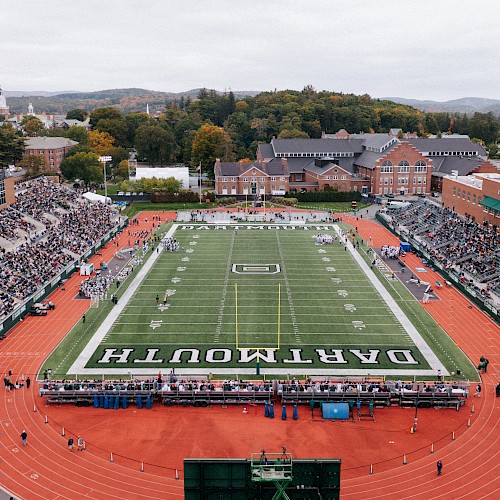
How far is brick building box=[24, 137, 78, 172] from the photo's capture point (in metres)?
101

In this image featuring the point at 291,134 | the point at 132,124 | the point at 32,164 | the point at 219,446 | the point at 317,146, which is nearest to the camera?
the point at 219,446

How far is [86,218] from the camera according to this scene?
207 ft

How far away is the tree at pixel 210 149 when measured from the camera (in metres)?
99.4

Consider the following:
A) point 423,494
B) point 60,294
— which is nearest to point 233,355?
point 423,494

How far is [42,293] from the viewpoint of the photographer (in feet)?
133

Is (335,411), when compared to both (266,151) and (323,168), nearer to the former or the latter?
(323,168)

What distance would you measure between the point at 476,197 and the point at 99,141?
75418 millimetres

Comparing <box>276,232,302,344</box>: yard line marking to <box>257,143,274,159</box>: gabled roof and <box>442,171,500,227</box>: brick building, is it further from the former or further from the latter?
<box>257,143,274,159</box>: gabled roof

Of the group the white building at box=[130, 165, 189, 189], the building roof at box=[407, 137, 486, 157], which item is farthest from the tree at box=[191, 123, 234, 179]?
the building roof at box=[407, 137, 486, 157]

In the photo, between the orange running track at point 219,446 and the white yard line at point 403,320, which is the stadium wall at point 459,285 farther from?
the orange running track at point 219,446

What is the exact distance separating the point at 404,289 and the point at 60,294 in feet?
81.4

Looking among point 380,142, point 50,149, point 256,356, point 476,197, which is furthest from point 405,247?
point 50,149

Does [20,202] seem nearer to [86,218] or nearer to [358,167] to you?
[86,218]

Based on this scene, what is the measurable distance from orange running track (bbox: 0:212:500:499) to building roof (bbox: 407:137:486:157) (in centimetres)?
7105
